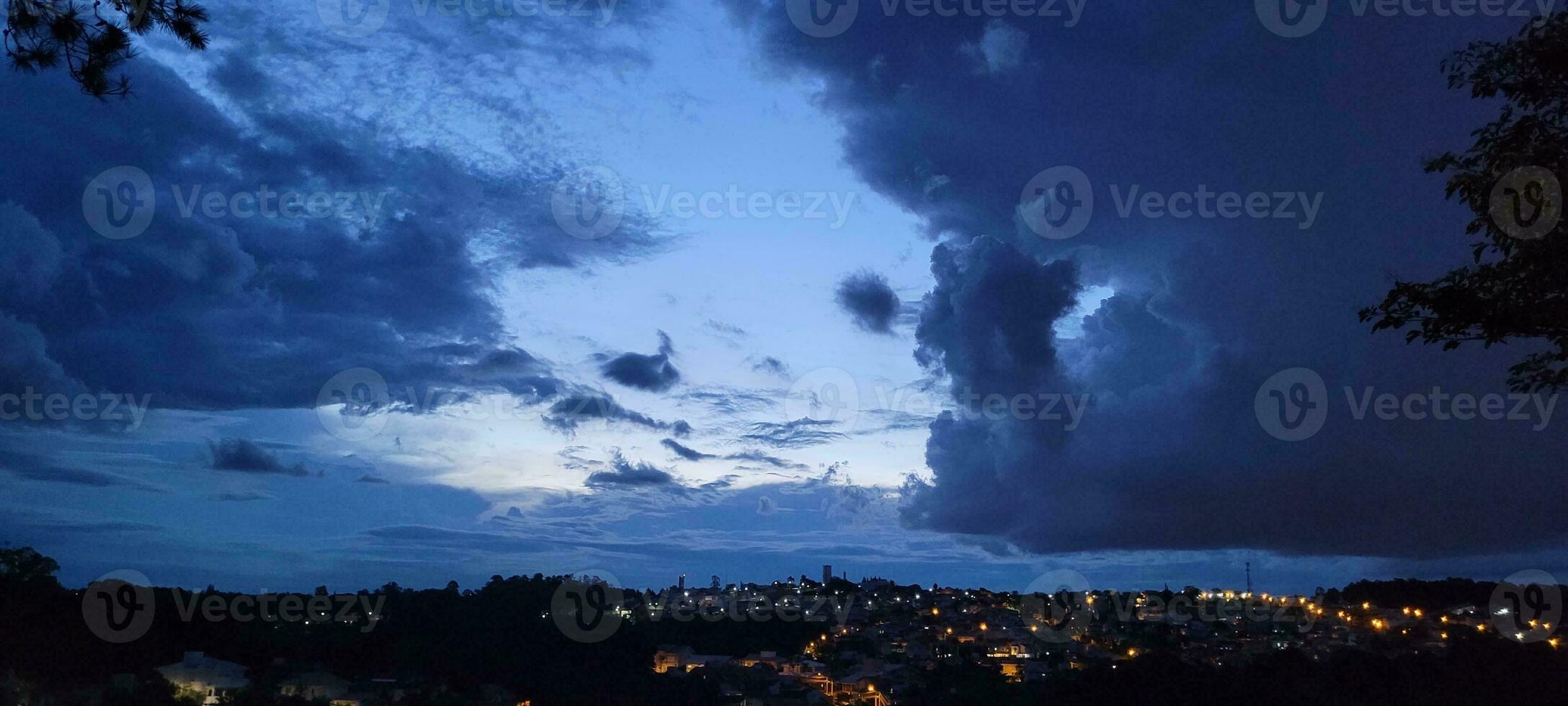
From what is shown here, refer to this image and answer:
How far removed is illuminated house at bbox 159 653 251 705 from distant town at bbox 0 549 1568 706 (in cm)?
6

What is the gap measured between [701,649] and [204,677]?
19514 millimetres

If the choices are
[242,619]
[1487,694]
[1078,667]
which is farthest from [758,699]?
[1487,694]

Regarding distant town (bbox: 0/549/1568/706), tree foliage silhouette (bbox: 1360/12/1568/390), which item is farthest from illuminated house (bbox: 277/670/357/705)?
tree foliage silhouette (bbox: 1360/12/1568/390)

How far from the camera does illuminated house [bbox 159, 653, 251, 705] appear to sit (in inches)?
734

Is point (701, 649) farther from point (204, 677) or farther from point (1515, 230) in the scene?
point (1515, 230)

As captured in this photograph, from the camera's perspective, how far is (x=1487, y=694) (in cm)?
2016

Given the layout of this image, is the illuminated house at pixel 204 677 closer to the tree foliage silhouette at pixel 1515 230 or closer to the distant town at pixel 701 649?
the distant town at pixel 701 649

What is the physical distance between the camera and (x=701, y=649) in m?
36.5

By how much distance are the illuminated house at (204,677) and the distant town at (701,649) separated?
63 mm

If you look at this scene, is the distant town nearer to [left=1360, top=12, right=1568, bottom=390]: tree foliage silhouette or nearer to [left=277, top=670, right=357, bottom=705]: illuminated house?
[left=277, top=670, right=357, bottom=705]: illuminated house

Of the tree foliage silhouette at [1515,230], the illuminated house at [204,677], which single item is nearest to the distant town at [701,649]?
the illuminated house at [204,677]

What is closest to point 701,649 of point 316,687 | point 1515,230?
point 316,687

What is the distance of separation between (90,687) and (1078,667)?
2542 centimetres

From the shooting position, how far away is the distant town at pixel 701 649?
19.7 metres
